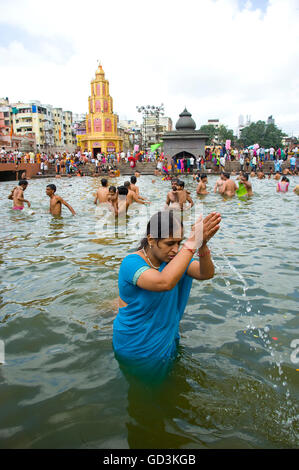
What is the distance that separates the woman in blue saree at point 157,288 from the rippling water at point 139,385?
33 cm

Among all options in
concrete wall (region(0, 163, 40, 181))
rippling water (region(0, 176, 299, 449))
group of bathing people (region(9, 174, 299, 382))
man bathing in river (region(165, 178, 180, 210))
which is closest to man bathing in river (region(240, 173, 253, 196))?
man bathing in river (region(165, 178, 180, 210))

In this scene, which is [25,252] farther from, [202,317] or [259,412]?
[259,412]

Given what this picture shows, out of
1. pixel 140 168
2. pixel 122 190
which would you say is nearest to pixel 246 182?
pixel 122 190

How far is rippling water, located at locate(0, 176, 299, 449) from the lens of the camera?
2400 mm

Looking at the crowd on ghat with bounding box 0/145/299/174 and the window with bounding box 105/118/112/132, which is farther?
the window with bounding box 105/118/112/132

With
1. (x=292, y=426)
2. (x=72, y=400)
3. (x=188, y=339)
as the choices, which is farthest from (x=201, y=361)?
(x=72, y=400)

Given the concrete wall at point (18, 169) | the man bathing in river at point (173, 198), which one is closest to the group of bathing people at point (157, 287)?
the man bathing in river at point (173, 198)

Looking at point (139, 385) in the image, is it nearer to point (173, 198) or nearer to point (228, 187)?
point (173, 198)

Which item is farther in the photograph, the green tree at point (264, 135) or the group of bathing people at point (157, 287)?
the green tree at point (264, 135)

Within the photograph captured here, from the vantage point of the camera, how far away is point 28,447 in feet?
7.49

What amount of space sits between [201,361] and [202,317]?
86cm

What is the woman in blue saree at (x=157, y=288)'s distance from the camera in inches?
82.4

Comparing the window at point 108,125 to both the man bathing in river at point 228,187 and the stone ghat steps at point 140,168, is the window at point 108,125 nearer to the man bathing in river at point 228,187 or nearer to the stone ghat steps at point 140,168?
the stone ghat steps at point 140,168

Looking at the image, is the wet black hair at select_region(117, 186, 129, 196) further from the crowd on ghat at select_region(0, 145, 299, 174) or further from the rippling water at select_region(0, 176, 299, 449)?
the crowd on ghat at select_region(0, 145, 299, 174)
